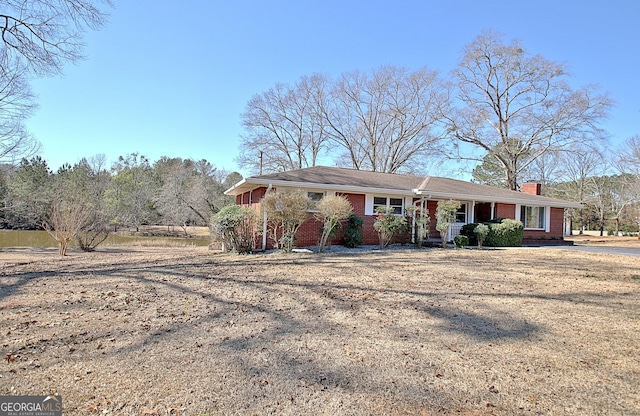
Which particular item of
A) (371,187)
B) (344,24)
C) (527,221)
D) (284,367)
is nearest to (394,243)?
(371,187)

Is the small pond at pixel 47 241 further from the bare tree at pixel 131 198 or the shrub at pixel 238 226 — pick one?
the shrub at pixel 238 226

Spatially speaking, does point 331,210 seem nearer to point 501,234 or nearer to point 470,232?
point 470,232

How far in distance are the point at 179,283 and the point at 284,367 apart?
428 centimetres

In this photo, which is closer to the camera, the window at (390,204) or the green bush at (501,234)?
the window at (390,204)

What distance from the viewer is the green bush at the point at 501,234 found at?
15.9 metres

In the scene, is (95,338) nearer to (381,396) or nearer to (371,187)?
(381,396)

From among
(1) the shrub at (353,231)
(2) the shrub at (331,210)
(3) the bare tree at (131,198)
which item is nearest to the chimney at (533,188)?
(1) the shrub at (353,231)

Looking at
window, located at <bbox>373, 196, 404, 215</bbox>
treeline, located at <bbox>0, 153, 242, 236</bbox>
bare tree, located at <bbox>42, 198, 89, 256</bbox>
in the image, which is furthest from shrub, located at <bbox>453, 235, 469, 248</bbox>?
treeline, located at <bbox>0, 153, 242, 236</bbox>

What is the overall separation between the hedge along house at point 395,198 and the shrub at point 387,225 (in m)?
0.90

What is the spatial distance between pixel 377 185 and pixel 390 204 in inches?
42.6

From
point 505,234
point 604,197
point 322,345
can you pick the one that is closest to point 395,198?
point 505,234

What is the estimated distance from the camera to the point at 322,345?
3.75 m

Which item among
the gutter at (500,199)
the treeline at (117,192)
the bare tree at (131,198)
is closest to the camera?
the gutter at (500,199)

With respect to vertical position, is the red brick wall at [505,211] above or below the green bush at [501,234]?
above
